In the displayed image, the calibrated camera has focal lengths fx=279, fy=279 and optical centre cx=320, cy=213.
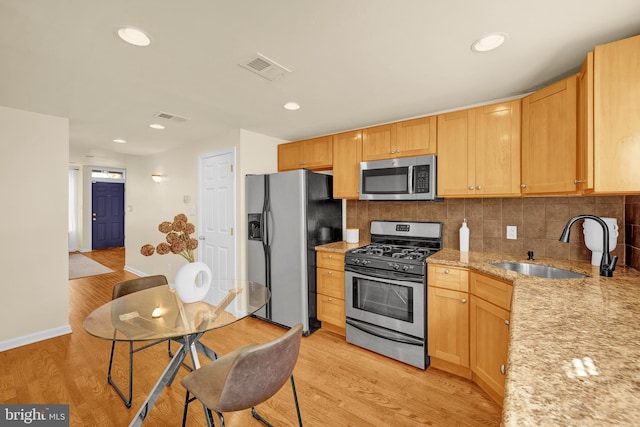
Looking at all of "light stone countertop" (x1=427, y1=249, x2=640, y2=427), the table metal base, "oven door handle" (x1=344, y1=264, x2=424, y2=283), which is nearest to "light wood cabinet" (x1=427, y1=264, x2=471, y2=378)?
"oven door handle" (x1=344, y1=264, x2=424, y2=283)

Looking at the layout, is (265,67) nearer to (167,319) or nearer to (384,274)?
(167,319)

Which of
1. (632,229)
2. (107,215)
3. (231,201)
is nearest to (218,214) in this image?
(231,201)

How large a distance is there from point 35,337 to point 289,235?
276 cm

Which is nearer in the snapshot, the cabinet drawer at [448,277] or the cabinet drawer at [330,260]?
the cabinet drawer at [448,277]

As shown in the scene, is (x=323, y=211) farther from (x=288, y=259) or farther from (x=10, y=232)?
(x=10, y=232)

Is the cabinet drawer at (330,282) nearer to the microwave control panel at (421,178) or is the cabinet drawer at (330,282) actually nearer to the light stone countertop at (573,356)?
the microwave control panel at (421,178)

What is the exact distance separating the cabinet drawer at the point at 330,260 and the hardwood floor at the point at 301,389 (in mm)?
750

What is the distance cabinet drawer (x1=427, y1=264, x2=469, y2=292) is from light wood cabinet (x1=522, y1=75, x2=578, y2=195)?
0.82 meters

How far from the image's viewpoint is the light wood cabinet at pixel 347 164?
123 inches

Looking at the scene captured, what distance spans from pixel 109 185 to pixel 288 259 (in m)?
7.40

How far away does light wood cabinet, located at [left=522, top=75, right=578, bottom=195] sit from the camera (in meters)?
1.81

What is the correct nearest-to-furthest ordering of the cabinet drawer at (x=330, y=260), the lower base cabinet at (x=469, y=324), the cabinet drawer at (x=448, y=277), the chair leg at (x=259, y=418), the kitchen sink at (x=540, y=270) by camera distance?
the chair leg at (x=259, y=418) → the lower base cabinet at (x=469, y=324) → the kitchen sink at (x=540, y=270) → the cabinet drawer at (x=448, y=277) → the cabinet drawer at (x=330, y=260)

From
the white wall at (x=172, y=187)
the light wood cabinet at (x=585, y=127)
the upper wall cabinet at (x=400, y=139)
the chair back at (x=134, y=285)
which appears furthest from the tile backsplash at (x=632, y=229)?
the chair back at (x=134, y=285)

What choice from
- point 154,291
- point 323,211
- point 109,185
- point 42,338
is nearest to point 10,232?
point 42,338
